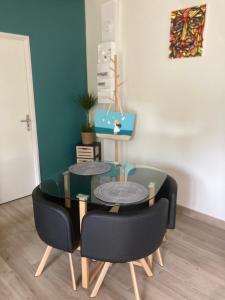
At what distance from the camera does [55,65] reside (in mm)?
3529

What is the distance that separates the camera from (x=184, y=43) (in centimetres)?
269

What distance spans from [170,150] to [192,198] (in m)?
0.63

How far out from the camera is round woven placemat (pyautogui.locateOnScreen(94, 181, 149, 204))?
5.72ft

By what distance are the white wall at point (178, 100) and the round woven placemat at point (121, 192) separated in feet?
3.74

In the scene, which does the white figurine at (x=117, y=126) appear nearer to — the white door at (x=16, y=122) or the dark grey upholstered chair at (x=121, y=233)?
the white door at (x=16, y=122)

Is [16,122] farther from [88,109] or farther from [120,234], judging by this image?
[120,234]

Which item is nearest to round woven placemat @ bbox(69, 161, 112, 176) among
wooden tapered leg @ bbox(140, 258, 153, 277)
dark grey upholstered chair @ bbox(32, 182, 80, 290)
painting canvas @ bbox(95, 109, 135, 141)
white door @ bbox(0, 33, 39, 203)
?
dark grey upholstered chair @ bbox(32, 182, 80, 290)

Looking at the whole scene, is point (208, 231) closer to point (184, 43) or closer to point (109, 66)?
point (184, 43)

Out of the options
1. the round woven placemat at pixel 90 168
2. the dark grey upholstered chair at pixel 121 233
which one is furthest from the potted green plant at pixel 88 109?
the dark grey upholstered chair at pixel 121 233

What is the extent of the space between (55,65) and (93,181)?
2.15m

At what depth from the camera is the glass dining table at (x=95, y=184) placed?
1742 millimetres

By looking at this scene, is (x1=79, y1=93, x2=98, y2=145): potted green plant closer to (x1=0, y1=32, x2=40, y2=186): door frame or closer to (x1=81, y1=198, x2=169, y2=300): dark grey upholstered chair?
(x1=0, y1=32, x2=40, y2=186): door frame

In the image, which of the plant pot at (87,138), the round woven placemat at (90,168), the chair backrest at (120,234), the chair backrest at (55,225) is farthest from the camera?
the plant pot at (87,138)

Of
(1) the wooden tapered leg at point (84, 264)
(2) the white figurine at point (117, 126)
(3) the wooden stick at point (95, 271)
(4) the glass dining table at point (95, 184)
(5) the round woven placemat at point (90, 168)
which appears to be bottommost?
(3) the wooden stick at point (95, 271)
